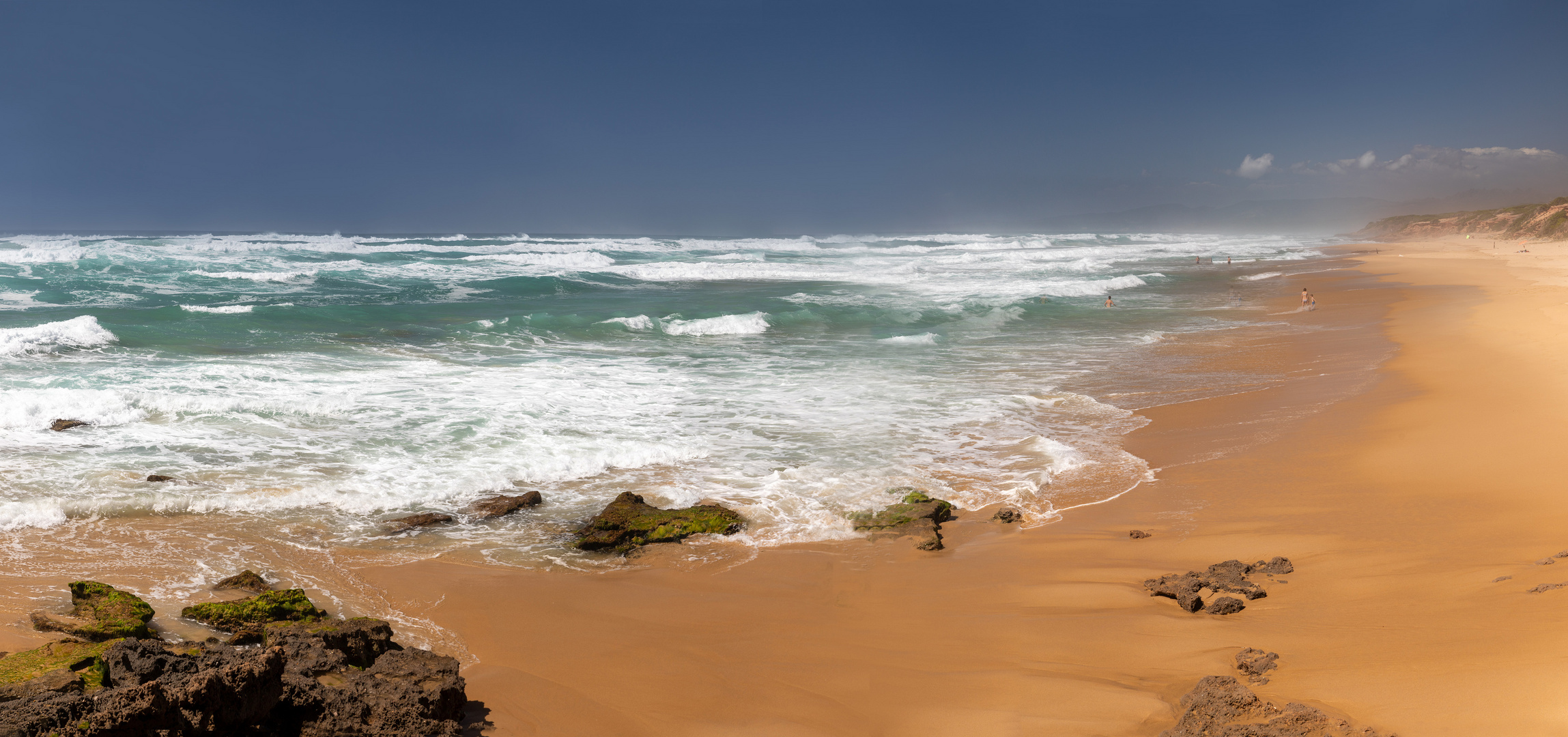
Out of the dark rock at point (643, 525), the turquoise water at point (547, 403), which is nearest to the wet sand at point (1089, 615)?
the dark rock at point (643, 525)

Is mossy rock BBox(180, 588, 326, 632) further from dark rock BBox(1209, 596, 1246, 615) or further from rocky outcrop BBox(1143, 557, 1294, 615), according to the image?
dark rock BBox(1209, 596, 1246, 615)

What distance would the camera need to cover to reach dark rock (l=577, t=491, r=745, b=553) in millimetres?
5648

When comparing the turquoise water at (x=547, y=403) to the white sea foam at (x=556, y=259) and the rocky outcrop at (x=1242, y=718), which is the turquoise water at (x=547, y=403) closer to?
the rocky outcrop at (x=1242, y=718)

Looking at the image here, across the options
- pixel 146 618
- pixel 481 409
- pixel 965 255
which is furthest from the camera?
pixel 965 255

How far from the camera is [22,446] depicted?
24.4 feet

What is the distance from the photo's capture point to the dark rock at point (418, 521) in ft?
19.5

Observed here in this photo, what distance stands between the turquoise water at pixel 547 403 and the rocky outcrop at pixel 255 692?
191cm

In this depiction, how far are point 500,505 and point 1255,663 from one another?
17.4 ft

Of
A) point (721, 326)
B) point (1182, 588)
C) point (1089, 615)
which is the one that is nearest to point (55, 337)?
point (721, 326)

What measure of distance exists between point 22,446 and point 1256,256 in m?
52.9

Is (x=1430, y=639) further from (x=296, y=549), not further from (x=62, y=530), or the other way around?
(x=62, y=530)

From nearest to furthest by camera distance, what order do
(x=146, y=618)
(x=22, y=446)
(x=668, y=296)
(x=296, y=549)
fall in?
(x=146, y=618) → (x=296, y=549) → (x=22, y=446) → (x=668, y=296)

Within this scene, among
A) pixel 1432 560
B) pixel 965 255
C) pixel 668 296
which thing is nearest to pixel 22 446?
pixel 1432 560

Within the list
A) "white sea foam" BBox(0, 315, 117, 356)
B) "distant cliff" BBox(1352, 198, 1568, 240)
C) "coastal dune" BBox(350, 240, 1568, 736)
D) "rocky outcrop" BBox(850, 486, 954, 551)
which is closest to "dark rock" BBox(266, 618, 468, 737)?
"coastal dune" BBox(350, 240, 1568, 736)
